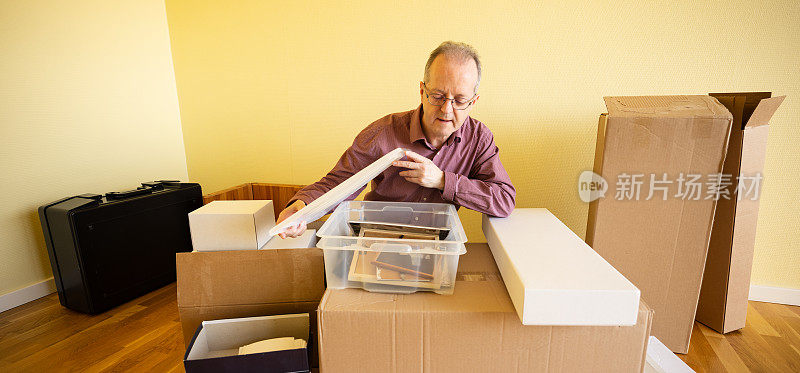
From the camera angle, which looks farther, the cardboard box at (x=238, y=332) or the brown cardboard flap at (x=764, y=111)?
the brown cardboard flap at (x=764, y=111)

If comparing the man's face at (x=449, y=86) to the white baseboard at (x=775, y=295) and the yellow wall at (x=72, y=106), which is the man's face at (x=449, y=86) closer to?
the white baseboard at (x=775, y=295)

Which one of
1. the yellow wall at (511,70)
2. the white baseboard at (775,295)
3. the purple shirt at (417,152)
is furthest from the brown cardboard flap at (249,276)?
the white baseboard at (775,295)

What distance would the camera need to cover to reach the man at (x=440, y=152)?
1.03 m

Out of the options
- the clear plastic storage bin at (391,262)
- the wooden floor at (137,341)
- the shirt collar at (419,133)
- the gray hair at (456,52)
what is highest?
the gray hair at (456,52)

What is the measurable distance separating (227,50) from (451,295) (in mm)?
2158

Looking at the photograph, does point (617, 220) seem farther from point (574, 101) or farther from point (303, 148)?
point (303, 148)

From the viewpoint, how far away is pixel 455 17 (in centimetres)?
176

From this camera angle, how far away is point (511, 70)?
5.75 ft

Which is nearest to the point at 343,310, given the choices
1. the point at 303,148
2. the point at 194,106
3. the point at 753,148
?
the point at 303,148

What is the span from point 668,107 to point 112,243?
252 cm

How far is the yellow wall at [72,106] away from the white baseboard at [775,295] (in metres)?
3.57

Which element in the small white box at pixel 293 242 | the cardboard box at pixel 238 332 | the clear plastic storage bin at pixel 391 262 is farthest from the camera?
the small white box at pixel 293 242

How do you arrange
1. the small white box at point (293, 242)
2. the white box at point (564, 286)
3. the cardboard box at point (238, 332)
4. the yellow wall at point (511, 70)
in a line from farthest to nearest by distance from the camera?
the yellow wall at point (511, 70) < the small white box at point (293, 242) < the cardboard box at point (238, 332) < the white box at point (564, 286)

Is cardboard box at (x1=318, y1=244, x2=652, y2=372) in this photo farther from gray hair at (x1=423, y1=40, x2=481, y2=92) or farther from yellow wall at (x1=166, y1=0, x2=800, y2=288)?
yellow wall at (x1=166, y1=0, x2=800, y2=288)
